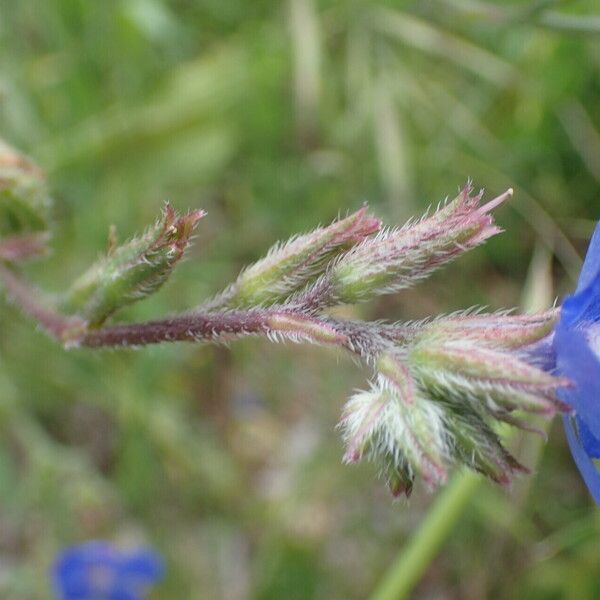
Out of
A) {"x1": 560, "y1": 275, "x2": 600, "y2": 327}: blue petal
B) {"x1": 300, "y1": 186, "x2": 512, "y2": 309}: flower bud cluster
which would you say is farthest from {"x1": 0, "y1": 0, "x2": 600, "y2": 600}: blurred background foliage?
{"x1": 560, "y1": 275, "x2": 600, "y2": 327}: blue petal

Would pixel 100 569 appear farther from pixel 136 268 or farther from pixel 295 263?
pixel 295 263

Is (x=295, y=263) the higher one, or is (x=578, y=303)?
(x=295, y=263)

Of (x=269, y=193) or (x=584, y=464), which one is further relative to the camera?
(x=269, y=193)

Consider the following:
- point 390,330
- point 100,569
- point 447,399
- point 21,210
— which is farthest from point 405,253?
point 100,569

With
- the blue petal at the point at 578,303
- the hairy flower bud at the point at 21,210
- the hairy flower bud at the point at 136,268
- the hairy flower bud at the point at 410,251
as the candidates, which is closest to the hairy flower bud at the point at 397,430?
the hairy flower bud at the point at 410,251

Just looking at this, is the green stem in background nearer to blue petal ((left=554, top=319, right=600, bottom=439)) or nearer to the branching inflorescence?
the branching inflorescence

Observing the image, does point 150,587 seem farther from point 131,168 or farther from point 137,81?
point 137,81
